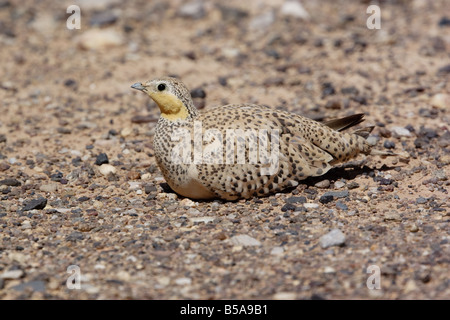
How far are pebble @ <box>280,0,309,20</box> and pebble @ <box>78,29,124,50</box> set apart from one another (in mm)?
3191

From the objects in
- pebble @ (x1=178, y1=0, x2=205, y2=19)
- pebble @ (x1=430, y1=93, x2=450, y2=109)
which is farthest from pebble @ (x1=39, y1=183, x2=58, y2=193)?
pebble @ (x1=178, y1=0, x2=205, y2=19)

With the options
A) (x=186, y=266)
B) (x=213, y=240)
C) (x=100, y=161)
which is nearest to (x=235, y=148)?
(x=213, y=240)

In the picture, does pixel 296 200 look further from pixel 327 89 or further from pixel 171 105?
pixel 327 89

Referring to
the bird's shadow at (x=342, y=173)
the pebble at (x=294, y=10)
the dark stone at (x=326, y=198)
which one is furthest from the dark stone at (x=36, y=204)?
the pebble at (x=294, y=10)

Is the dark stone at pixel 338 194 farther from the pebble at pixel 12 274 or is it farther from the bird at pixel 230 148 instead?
the pebble at pixel 12 274

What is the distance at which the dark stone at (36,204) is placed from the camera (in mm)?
6801

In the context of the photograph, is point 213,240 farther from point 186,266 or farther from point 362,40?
point 362,40

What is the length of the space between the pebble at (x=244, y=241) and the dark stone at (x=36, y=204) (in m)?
2.10

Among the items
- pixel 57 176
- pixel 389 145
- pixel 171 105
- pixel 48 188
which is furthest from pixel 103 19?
pixel 389 145

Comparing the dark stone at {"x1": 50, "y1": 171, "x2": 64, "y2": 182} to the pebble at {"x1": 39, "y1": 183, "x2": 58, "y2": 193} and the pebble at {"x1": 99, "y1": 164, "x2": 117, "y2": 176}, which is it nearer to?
the pebble at {"x1": 39, "y1": 183, "x2": 58, "y2": 193}

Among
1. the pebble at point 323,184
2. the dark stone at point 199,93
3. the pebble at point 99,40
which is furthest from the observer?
the pebble at point 99,40

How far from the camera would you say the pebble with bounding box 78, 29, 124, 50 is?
11680 mm

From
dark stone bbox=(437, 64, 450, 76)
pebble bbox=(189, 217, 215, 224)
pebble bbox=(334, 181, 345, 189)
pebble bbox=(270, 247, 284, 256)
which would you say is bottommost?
pebble bbox=(270, 247, 284, 256)

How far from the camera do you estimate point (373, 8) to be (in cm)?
1316
